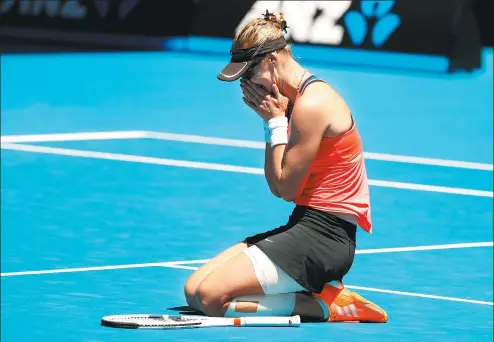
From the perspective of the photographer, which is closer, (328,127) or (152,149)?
(328,127)

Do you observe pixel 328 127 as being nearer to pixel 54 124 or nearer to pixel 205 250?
pixel 205 250

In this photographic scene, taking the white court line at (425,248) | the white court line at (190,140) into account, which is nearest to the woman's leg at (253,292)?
the white court line at (425,248)

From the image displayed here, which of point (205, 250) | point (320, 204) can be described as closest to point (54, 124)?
point (205, 250)

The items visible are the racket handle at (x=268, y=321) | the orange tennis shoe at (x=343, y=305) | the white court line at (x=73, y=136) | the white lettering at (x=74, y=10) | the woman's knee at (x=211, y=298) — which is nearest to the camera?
the racket handle at (x=268, y=321)

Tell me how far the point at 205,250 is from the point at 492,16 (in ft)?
40.5

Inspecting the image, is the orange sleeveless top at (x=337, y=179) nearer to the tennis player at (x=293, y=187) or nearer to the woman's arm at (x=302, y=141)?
the tennis player at (x=293, y=187)

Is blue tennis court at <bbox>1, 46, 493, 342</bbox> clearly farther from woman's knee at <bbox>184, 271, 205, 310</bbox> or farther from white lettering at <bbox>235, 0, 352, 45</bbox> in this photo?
white lettering at <bbox>235, 0, 352, 45</bbox>

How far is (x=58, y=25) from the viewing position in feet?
81.5

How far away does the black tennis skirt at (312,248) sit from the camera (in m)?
8.30

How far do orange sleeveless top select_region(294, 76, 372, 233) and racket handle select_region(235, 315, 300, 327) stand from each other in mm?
625

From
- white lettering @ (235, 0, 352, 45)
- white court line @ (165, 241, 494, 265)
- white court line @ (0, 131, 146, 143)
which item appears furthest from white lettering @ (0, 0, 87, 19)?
white court line @ (165, 241, 494, 265)

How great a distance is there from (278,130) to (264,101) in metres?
Answer: 0.18

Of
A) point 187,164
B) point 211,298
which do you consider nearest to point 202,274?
point 211,298

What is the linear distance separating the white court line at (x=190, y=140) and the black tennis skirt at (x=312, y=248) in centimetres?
767
